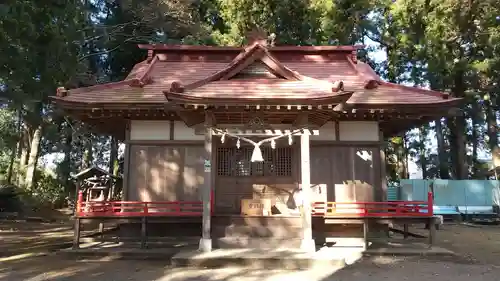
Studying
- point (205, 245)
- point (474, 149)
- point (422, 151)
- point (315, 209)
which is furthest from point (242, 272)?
point (422, 151)

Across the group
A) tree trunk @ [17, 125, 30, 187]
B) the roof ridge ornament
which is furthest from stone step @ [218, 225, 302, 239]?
tree trunk @ [17, 125, 30, 187]

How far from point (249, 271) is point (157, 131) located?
17.1ft

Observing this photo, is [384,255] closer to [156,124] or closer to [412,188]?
[156,124]

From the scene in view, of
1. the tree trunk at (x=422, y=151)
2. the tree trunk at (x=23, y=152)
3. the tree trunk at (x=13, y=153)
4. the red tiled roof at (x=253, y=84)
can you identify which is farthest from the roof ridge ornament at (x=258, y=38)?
the tree trunk at (x=422, y=151)

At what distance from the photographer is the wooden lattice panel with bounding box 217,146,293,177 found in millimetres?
11172

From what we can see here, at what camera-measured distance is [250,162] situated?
11.2 m

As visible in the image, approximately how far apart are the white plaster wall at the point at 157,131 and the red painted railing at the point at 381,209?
160 inches

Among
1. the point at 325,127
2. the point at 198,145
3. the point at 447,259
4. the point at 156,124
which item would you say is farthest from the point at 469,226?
the point at 156,124

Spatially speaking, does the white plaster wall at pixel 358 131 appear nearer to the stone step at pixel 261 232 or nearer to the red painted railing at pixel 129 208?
the stone step at pixel 261 232

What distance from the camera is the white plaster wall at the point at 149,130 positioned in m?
11.2

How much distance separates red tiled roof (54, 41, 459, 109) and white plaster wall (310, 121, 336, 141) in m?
1.06

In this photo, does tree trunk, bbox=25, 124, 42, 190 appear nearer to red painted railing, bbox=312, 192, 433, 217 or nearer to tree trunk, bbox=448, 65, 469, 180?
red painted railing, bbox=312, 192, 433, 217

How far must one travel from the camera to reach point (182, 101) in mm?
8633

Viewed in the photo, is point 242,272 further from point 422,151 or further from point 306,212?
point 422,151
